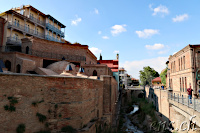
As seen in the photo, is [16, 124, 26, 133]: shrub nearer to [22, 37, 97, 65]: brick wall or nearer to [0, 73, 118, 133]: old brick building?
[0, 73, 118, 133]: old brick building

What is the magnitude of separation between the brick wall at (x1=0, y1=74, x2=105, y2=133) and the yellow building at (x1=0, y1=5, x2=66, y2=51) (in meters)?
15.7

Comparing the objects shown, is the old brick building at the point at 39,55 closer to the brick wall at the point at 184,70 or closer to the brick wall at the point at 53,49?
the brick wall at the point at 53,49

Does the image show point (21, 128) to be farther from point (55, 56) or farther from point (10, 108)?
point (55, 56)

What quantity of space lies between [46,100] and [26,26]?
23052 millimetres

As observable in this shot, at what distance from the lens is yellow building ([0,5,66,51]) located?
78.2 feet

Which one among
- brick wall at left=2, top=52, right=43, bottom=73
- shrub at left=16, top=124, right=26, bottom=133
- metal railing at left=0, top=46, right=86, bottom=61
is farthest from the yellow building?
shrub at left=16, top=124, right=26, bottom=133

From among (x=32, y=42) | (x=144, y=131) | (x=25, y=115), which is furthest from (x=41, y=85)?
(x=144, y=131)

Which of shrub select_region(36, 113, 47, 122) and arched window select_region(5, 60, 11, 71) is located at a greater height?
arched window select_region(5, 60, 11, 71)

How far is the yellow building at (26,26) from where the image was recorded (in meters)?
23.8

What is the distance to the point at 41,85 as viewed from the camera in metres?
10.0

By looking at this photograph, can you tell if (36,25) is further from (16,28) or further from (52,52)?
(52,52)

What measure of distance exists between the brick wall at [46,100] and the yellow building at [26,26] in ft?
51.6

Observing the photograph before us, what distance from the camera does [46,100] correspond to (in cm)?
1015

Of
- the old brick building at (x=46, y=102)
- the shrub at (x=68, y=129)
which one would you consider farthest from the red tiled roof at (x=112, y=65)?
the shrub at (x=68, y=129)
